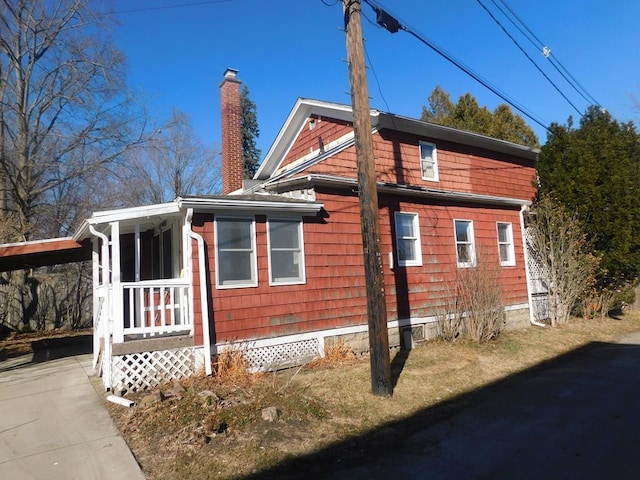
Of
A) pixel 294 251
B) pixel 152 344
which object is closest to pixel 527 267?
pixel 294 251

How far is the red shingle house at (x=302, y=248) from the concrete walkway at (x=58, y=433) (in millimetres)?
669

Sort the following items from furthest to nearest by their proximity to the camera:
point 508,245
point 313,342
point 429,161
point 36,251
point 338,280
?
point 508,245
point 429,161
point 338,280
point 313,342
point 36,251

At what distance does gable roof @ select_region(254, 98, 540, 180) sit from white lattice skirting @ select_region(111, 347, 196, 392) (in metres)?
6.88

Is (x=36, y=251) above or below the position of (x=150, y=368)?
above

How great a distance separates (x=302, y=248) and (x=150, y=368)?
360 centimetres

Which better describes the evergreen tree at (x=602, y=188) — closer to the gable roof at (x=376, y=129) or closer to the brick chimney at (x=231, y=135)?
the gable roof at (x=376, y=129)

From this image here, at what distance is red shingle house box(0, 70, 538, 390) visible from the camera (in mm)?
7723

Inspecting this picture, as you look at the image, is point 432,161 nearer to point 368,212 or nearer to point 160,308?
point 368,212

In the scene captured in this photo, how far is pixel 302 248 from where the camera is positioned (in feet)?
30.3

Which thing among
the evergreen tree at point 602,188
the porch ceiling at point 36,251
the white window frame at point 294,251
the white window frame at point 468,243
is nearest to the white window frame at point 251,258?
the white window frame at point 294,251

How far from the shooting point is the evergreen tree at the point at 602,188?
529 inches

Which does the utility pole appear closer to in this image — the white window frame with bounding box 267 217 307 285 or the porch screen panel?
the white window frame with bounding box 267 217 307 285

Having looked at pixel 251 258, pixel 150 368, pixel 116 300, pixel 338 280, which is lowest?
pixel 150 368

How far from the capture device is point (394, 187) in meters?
10.6
